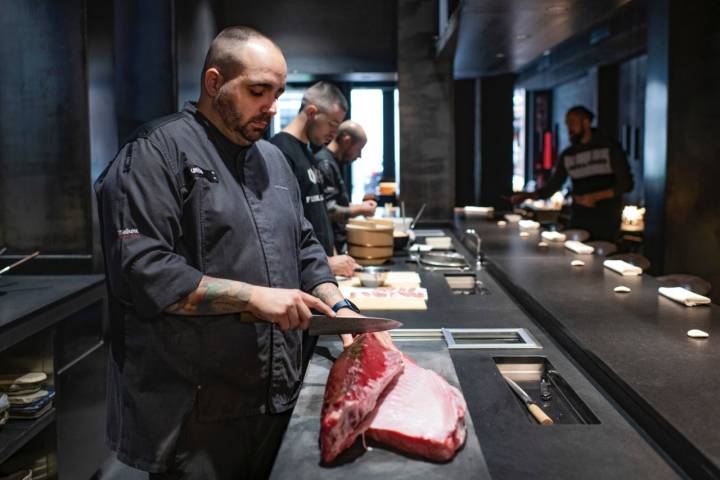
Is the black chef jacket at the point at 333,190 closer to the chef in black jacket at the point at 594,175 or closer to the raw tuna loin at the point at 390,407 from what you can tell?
the chef in black jacket at the point at 594,175

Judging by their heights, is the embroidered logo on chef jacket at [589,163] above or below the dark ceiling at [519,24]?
below

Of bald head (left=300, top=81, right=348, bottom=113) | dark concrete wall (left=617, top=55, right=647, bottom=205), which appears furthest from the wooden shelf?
dark concrete wall (left=617, top=55, right=647, bottom=205)

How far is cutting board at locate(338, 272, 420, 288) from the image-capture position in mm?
3102

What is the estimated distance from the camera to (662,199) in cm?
502

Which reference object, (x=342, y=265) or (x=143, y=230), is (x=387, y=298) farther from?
(x=143, y=230)

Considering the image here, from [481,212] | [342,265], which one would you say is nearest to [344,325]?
[342,265]

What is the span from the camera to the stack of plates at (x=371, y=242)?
3.78m

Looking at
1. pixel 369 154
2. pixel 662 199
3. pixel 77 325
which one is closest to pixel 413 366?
pixel 77 325

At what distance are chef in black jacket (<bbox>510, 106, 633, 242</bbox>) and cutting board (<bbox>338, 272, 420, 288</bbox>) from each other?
2964 millimetres

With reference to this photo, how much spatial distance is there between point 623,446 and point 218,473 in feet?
3.15

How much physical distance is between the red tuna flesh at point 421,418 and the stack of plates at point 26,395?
1.70 m

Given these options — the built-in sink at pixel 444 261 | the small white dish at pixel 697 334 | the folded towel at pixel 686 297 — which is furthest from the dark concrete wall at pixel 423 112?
the small white dish at pixel 697 334

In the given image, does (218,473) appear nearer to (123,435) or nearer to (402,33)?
(123,435)

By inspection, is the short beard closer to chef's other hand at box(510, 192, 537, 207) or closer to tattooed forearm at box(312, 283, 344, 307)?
tattooed forearm at box(312, 283, 344, 307)
